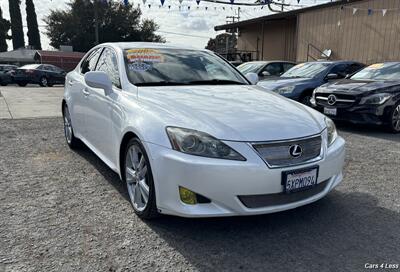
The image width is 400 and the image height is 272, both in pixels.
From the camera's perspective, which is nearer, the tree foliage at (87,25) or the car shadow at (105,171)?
the car shadow at (105,171)

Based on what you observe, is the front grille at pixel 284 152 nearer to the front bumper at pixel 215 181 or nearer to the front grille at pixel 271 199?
the front bumper at pixel 215 181

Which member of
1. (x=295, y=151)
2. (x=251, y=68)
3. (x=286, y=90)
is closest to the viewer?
(x=295, y=151)

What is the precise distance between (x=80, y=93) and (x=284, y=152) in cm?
296

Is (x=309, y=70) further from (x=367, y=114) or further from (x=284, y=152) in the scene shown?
(x=284, y=152)

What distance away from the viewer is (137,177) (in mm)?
3281

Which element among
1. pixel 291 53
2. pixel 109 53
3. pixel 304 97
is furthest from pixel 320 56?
pixel 109 53

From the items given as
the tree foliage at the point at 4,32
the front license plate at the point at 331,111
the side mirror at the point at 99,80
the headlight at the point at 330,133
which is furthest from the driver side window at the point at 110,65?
the tree foliage at the point at 4,32

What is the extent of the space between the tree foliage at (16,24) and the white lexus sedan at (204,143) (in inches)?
2122

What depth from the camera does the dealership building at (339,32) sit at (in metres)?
15.2

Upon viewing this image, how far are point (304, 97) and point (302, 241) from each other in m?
6.41

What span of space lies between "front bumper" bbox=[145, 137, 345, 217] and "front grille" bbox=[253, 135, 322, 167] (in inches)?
1.8

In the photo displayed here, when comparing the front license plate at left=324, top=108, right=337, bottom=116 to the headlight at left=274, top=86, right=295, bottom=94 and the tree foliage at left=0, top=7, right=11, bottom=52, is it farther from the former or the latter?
the tree foliage at left=0, top=7, right=11, bottom=52

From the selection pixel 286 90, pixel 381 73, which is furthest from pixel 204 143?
pixel 381 73

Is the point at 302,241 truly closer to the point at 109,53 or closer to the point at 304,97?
the point at 109,53
